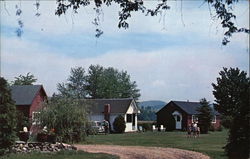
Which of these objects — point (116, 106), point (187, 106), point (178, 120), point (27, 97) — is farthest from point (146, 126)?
point (27, 97)

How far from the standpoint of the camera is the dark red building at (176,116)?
68438 millimetres

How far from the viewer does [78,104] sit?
31000 mm

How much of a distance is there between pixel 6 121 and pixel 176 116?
5112cm

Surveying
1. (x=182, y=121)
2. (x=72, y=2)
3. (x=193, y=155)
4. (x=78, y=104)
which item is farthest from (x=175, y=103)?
(x=72, y=2)

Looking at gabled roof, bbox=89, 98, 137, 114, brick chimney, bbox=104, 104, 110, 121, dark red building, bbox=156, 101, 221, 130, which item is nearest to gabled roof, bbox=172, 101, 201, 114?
dark red building, bbox=156, 101, 221, 130

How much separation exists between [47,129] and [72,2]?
21.7m

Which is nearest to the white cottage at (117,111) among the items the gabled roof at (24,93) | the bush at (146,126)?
the bush at (146,126)

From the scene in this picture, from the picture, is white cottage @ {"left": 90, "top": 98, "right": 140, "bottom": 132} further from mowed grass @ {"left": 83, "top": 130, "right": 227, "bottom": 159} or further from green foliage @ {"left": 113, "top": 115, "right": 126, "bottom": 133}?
mowed grass @ {"left": 83, "top": 130, "right": 227, "bottom": 159}

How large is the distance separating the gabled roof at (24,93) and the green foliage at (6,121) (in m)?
29.3

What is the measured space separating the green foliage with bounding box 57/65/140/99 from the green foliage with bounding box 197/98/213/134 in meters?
52.6

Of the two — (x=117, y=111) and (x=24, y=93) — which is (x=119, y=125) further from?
(x=24, y=93)

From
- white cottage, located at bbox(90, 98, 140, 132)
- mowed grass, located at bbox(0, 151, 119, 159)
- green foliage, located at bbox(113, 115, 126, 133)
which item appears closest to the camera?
mowed grass, located at bbox(0, 151, 119, 159)

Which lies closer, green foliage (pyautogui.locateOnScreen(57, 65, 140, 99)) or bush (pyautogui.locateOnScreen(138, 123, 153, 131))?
bush (pyautogui.locateOnScreen(138, 123, 153, 131))

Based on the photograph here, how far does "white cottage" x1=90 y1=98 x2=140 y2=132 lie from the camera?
214 feet
